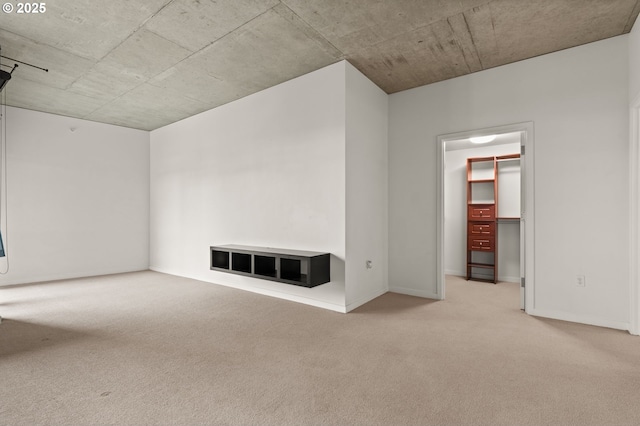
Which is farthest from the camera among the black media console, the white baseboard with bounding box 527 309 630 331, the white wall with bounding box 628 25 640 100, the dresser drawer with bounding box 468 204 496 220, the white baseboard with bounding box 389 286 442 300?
the dresser drawer with bounding box 468 204 496 220

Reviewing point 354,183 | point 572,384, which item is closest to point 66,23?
point 354,183

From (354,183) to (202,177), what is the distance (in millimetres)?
2788

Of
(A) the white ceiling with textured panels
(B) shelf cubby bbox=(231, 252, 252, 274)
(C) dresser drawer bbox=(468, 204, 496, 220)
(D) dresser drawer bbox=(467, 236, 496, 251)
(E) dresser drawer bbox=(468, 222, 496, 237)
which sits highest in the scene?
(A) the white ceiling with textured panels

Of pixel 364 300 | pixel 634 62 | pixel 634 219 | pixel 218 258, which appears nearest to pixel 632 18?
pixel 634 62

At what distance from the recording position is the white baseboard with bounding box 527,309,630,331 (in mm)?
2944

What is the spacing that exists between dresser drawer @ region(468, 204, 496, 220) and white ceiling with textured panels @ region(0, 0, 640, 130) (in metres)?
2.32

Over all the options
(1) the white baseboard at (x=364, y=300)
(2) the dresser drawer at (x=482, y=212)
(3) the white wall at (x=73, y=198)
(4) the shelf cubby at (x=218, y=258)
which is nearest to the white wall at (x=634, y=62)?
(2) the dresser drawer at (x=482, y=212)

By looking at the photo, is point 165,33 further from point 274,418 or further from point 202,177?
point 274,418

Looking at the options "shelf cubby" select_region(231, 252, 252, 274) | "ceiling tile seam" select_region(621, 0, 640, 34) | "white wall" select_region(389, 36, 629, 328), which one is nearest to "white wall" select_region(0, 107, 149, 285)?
"shelf cubby" select_region(231, 252, 252, 274)

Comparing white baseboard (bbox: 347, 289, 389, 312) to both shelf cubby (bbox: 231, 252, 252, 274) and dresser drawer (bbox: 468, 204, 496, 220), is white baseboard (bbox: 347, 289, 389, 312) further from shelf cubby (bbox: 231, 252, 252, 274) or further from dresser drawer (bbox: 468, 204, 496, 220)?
dresser drawer (bbox: 468, 204, 496, 220)

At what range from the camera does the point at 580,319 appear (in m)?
3.12

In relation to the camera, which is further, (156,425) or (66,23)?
(66,23)

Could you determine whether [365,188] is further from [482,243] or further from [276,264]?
[482,243]

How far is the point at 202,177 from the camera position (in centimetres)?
523
